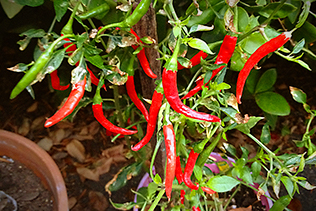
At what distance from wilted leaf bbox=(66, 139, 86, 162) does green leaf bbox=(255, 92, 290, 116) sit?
32.4 inches

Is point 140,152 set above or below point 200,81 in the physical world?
below

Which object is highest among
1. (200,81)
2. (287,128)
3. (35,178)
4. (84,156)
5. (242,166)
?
(200,81)

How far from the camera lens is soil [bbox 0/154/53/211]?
0.96 meters

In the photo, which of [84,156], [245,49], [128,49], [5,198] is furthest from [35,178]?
[245,49]

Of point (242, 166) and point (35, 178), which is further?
point (35, 178)

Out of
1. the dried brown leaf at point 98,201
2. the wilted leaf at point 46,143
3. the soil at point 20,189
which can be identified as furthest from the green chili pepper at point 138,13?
the wilted leaf at point 46,143

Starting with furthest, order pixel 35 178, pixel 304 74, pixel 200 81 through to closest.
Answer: pixel 304 74, pixel 35 178, pixel 200 81

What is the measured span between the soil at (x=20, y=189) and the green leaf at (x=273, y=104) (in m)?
0.82

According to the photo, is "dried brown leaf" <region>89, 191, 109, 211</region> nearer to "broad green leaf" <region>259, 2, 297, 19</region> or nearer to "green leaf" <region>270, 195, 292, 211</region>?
"green leaf" <region>270, 195, 292, 211</region>

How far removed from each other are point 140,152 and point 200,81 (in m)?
0.41

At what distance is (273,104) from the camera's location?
93 centimetres

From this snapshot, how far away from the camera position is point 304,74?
1.40 metres

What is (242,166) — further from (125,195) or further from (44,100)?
(44,100)

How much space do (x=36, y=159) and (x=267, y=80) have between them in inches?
34.1
